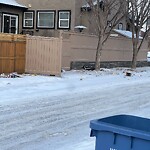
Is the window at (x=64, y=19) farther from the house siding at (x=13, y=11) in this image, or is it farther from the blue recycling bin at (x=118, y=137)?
the blue recycling bin at (x=118, y=137)

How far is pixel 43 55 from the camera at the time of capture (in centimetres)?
1908

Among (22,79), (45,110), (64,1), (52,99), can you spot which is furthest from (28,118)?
(64,1)

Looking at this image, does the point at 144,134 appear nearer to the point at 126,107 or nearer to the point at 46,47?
the point at 126,107

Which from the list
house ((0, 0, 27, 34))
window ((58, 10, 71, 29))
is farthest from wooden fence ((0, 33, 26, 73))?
window ((58, 10, 71, 29))

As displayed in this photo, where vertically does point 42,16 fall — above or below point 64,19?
above

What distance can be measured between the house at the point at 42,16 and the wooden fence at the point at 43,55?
7595 mm

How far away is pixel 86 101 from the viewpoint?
12.3 meters

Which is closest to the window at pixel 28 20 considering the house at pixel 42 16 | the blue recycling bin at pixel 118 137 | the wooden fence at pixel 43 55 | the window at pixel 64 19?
the house at pixel 42 16

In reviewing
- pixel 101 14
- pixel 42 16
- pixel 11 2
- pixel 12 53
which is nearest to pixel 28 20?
pixel 42 16

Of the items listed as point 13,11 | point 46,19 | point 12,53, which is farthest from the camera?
point 46,19

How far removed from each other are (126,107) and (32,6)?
64.4 feet

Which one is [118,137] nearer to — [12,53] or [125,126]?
[125,126]

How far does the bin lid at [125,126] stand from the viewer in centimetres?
354

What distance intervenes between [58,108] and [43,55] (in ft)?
28.3
